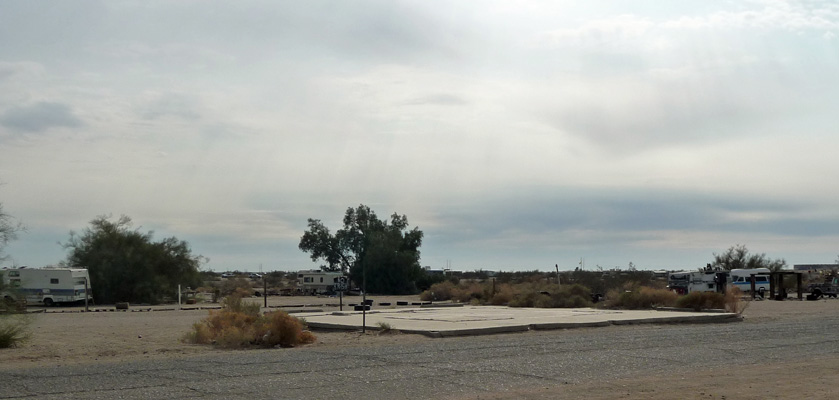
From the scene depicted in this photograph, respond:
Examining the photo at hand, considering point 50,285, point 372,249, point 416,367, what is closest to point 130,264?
point 50,285

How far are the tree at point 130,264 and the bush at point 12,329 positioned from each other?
43628mm

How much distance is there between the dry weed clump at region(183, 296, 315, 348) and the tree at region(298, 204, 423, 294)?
53543 millimetres

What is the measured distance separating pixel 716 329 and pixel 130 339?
706 inches

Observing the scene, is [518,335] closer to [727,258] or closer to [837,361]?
[837,361]

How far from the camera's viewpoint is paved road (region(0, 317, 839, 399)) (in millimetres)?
13203

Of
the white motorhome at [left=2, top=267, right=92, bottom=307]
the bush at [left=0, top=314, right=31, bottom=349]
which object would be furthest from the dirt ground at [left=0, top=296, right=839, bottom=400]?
the white motorhome at [left=2, top=267, right=92, bottom=307]

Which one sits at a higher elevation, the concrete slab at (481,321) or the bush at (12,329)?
the bush at (12,329)

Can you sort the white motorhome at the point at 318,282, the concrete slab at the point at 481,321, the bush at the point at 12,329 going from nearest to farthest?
the bush at the point at 12,329, the concrete slab at the point at 481,321, the white motorhome at the point at 318,282

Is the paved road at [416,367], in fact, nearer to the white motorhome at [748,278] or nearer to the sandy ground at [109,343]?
the sandy ground at [109,343]

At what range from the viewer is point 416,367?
16297 millimetres

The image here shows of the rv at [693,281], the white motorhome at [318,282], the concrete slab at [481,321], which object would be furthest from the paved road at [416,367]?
the white motorhome at [318,282]

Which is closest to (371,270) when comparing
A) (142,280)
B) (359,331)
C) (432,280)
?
(432,280)

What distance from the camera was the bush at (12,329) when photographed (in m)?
21.6

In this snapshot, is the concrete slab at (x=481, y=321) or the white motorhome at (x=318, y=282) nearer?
the concrete slab at (x=481, y=321)
